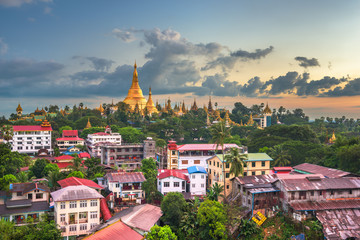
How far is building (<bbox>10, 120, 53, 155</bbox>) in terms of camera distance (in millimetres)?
76188

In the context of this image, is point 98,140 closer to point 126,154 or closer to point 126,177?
point 126,154

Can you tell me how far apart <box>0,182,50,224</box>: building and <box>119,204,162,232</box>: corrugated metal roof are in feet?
30.3

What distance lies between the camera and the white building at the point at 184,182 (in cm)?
4556

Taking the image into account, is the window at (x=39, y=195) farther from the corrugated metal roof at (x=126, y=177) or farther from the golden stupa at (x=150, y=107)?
the golden stupa at (x=150, y=107)

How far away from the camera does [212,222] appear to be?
34.8m

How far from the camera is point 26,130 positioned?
7700cm

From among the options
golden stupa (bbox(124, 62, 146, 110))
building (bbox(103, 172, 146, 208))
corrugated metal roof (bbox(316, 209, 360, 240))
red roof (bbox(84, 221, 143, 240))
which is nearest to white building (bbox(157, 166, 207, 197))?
building (bbox(103, 172, 146, 208))

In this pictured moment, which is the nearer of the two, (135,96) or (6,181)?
(6,181)

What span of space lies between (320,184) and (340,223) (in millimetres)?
4831

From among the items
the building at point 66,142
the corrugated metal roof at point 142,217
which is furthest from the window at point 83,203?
the building at point 66,142

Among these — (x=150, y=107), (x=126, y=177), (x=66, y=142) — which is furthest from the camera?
(x=150, y=107)

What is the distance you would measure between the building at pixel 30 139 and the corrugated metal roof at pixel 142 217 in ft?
160

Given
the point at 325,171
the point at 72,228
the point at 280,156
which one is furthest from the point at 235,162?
the point at 280,156

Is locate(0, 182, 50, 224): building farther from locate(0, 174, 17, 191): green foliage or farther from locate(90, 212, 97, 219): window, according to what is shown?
locate(90, 212, 97, 219): window
